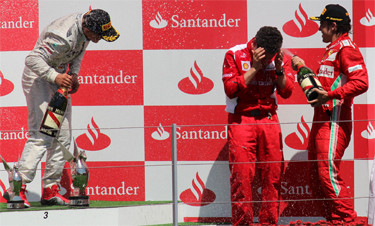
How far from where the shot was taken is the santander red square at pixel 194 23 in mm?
5645

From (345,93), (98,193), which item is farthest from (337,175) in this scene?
(98,193)

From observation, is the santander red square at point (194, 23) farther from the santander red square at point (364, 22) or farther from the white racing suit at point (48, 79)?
the santander red square at point (364, 22)

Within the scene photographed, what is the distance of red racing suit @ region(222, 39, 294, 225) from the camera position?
4945mm

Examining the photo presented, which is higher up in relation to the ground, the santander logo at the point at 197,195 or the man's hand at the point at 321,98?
the man's hand at the point at 321,98

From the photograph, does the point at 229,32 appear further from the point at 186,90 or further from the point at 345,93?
the point at 345,93

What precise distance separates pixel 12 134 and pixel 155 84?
118 cm

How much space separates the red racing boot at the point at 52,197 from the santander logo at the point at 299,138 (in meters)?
1.74

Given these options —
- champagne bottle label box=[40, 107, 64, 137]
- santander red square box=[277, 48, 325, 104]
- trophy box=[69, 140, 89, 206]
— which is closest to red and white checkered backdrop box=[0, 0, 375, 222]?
santander red square box=[277, 48, 325, 104]

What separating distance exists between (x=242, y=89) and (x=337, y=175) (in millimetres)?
874

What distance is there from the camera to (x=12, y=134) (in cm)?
570

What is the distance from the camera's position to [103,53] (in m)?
5.69

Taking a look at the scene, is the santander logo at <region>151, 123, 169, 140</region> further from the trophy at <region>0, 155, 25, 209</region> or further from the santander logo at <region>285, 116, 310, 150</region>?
the trophy at <region>0, 155, 25, 209</region>

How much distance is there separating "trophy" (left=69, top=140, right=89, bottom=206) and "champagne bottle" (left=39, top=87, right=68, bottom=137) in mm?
260

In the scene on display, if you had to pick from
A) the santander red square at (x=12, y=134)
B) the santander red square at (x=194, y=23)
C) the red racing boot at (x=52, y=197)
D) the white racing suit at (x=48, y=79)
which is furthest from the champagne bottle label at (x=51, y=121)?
the santander red square at (x=194, y=23)
